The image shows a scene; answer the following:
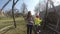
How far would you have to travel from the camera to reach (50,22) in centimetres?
2027

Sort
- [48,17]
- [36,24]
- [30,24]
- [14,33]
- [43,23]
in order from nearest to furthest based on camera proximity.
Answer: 1. [30,24]
2. [36,24]
3. [14,33]
4. [43,23]
5. [48,17]

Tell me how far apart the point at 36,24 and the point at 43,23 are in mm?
7771

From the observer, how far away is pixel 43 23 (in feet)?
63.5

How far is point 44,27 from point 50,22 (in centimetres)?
233

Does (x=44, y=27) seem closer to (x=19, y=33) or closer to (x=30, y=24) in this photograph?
(x=19, y=33)

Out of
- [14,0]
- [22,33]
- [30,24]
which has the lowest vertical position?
[22,33]

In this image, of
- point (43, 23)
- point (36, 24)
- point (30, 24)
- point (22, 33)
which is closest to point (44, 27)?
point (43, 23)

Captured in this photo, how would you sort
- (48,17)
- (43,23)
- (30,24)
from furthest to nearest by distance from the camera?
(48,17) < (43,23) < (30,24)

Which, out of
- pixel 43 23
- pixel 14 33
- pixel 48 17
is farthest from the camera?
pixel 48 17

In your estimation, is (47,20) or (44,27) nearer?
(44,27)

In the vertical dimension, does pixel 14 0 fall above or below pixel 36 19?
above

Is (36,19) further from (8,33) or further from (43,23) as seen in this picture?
(43,23)

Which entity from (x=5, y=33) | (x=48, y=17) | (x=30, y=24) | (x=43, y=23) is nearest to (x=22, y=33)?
(x=5, y=33)

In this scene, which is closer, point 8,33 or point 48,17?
point 8,33
